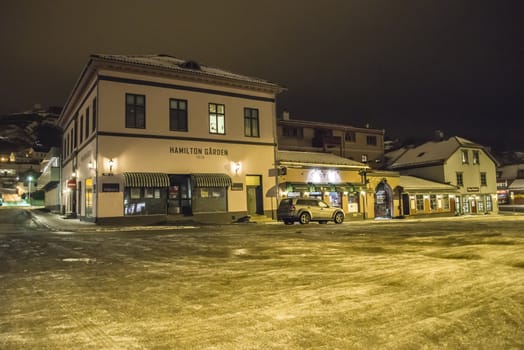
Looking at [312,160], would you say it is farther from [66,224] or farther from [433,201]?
[66,224]

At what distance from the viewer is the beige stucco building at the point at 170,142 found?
79.7 feet

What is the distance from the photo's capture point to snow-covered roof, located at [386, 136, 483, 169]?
45969mm

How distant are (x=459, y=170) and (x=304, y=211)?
96.0 ft

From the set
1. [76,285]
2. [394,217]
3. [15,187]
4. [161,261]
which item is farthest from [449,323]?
[15,187]

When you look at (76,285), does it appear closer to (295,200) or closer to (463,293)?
(463,293)

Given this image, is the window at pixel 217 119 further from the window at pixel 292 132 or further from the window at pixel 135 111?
the window at pixel 292 132

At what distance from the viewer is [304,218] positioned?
24953 millimetres

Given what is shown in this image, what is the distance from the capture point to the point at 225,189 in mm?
27812

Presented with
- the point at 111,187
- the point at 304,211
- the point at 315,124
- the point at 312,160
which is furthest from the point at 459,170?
the point at 111,187

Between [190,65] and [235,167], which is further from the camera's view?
[235,167]

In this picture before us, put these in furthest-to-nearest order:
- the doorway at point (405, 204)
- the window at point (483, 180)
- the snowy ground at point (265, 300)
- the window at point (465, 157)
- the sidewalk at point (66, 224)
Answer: the window at point (483, 180), the window at point (465, 157), the doorway at point (405, 204), the sidewalk at point (66, 224), the snowy ground at point (265, 300)

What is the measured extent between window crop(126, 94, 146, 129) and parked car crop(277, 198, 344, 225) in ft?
33.8

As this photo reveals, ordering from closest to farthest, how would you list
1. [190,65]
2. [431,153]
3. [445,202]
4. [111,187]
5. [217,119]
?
[111,187] → [190,65] → [217,119] → [445,202] → [431,153]

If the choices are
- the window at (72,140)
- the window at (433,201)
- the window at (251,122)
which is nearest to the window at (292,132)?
the window at (251,122)
